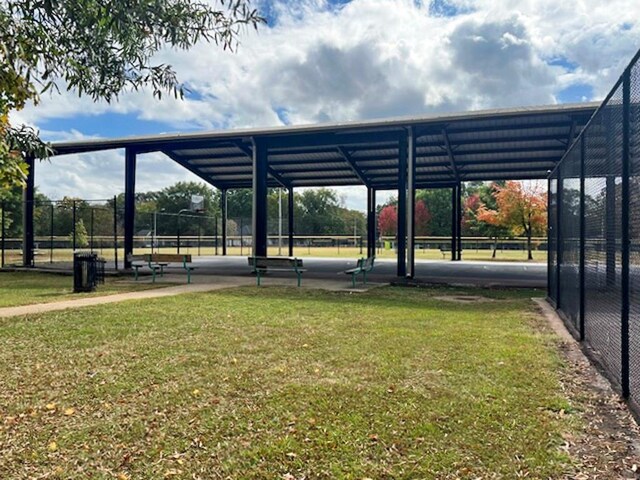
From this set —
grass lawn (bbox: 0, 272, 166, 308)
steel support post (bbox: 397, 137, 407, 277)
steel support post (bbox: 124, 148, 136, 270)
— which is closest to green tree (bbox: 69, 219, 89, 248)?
steel support post (bbox: 124, 148, 136, 270)

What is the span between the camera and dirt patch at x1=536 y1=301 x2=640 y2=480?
282 centimetres

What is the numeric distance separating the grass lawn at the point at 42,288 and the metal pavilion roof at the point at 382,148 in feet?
17.5

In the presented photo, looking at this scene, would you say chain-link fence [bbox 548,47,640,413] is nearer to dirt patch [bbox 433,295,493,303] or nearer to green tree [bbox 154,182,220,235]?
dirt patch [bbox 433,295,493,303]

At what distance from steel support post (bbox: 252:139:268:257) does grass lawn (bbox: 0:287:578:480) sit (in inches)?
359

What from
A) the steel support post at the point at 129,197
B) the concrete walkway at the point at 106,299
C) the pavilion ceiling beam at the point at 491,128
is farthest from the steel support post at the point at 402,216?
the steel support post at the point at 129,197

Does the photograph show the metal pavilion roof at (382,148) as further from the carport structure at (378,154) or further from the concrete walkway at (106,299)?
the concrete walkway at (106,299)

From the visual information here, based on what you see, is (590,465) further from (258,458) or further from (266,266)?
(266,266)

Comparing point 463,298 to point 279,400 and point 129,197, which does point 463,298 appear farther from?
point 129,197

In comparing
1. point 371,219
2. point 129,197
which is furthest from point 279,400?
point 371,219

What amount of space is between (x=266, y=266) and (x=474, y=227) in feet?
134

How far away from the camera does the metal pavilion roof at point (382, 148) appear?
48.0 ft

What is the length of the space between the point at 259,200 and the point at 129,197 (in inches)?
201

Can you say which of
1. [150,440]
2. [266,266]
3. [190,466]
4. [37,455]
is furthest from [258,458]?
[266,266]

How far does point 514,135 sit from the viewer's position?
1745 centimetres
